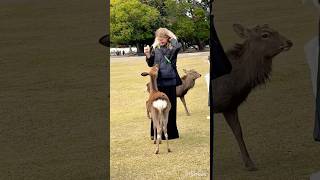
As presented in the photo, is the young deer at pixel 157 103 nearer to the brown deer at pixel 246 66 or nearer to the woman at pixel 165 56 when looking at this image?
the woman at pixel 165 56

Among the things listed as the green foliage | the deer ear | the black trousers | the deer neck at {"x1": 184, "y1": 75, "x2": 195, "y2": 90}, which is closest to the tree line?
the green foliage

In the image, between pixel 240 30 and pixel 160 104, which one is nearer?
pixel 240 30

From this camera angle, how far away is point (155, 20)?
13.6 feet

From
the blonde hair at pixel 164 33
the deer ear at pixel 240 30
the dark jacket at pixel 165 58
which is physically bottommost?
the dark jacket at pixel 165 58

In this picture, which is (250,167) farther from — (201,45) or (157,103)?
(201,45)

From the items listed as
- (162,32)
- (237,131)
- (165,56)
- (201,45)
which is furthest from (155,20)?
(237,131)

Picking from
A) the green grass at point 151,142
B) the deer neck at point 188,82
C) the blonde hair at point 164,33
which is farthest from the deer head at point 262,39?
the deer neck at point 188,82

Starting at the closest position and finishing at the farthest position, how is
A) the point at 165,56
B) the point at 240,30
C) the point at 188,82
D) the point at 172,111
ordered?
1. the point at 240,30
2. the point at 165,56
3. the point at 172,111
4. the point at 188,82

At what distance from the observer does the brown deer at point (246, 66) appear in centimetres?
346

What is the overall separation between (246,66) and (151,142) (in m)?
1.81

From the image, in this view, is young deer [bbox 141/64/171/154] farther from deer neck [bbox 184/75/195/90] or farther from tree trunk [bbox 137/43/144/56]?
deer neck [bbox 184/75/195/90]
